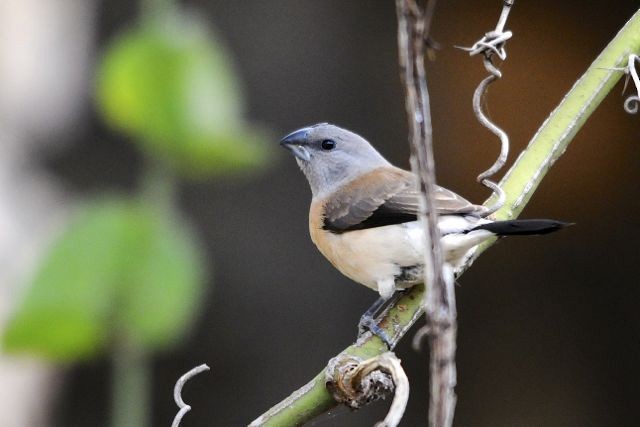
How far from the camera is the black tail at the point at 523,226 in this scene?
5.70 ft

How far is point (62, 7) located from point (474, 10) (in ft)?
7.77

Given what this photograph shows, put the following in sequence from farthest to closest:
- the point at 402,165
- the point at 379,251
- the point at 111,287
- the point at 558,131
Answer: the point at 402,165 → the point at 379,251 → the point at 558,131 → the point at 111,287

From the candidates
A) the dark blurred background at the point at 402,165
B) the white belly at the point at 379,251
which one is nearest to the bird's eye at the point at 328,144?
the white belly at the point at 379,251

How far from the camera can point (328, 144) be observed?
340 centimetres

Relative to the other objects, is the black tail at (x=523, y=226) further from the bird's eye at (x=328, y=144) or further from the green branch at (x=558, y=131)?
the bird's eye at (x=328, y=144)

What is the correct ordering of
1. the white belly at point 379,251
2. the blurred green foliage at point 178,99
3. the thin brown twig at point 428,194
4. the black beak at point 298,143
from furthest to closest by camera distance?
the black beak at point 298,143, the white belly at point 379,251, the thin brown twig at point 428,194, the blurred green foliage at point 178,99

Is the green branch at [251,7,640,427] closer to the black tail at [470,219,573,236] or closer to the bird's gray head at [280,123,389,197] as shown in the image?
the black tail at [470,219,573,236]

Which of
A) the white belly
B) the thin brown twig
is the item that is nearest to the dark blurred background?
the white belly

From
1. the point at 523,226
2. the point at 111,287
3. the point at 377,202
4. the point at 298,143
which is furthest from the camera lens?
the point at 298,143

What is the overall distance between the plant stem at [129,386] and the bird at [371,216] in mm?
1548

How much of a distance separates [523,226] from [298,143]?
62.1 inches

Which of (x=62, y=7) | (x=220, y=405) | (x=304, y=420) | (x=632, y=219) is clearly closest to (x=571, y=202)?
(x=632, y=219)

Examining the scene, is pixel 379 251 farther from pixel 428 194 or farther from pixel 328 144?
pixel 428 194

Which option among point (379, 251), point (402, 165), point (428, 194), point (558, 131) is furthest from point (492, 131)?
point (402, 165)
